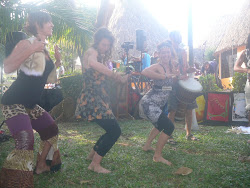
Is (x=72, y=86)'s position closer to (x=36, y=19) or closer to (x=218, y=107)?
(x=218, y=107)

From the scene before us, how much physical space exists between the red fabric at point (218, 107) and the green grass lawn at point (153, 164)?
1405mm

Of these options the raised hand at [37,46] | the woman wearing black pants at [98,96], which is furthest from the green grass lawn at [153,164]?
the raised hand at [37,46]

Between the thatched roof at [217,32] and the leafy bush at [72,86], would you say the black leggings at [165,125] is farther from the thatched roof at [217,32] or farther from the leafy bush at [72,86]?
the thatched roof at [217,32]

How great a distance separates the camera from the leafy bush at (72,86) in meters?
8.36

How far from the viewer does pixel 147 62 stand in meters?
10.2

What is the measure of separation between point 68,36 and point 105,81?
4.81m

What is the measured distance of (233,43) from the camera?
58.5ft

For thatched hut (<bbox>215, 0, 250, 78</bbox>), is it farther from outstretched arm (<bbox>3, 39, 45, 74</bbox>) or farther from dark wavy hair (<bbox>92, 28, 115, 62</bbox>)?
outstretched arm (<bbox>3, 39, 45, 74</bbox>)

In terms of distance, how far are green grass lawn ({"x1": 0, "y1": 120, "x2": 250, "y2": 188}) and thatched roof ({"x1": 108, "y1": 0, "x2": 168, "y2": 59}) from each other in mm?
20323

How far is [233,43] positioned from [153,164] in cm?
1624

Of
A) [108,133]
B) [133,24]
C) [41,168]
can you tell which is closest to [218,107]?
[108,133]

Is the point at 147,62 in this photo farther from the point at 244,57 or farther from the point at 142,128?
the point at 244,57

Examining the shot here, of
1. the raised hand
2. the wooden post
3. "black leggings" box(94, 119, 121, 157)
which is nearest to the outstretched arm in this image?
the raised hand

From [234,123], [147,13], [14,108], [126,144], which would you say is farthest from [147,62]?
[147,13]
